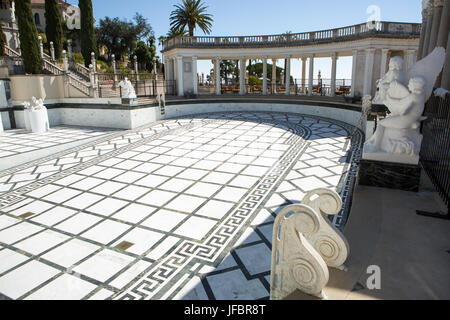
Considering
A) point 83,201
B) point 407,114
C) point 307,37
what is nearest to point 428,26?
point 407,114

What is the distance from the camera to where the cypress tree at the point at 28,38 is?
14327 mm

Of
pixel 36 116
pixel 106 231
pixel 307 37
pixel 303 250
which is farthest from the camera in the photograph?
pixel 307 37

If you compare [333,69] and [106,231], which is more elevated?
[333,69]

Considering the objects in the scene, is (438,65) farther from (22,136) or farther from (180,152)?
(22,136)

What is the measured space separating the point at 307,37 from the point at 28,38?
51.6 ft

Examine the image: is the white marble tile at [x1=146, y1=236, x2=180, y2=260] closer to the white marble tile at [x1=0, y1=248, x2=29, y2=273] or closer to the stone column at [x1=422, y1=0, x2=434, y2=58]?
the white marble tile at [x1=0, y1=248, x2=29, y2=273]

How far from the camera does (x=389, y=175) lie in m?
4.62

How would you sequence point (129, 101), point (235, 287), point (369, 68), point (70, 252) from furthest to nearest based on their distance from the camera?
point (369, 68)
point (129, 101)
point (70, 252)
point (235, 287)

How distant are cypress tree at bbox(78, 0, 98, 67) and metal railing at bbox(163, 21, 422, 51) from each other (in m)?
5.12

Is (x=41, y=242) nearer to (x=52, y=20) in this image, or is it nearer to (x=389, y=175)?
(x=389, y=175)

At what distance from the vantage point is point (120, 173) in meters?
7.66

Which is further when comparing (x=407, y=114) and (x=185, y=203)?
(x=185, y=203)
